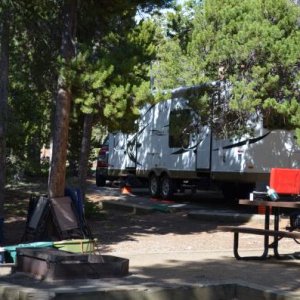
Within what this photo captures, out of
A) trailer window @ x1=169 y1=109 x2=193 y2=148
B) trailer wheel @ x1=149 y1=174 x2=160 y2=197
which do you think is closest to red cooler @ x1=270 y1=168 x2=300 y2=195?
trailer window @ x1=169 y1=109 x2=193 y2=148

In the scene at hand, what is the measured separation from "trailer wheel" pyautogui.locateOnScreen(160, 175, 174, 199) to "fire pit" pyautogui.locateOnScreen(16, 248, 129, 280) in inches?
492

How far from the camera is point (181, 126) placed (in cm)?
1708

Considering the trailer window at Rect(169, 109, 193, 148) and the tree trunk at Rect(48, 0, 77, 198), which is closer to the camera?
the tree trunk at Rect(48, 0, 77, 198)

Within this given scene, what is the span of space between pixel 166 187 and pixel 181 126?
3778 mm

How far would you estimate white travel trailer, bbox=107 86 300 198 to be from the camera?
1628 cm

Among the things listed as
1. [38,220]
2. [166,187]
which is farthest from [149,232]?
[166,187]

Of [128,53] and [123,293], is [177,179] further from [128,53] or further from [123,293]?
[123,293]

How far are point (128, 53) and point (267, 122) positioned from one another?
5313mm

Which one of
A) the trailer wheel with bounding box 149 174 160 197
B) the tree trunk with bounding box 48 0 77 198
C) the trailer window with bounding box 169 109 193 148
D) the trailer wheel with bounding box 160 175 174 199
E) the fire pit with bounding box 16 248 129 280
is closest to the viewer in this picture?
the fire pit with bounding box 16 248 129 280

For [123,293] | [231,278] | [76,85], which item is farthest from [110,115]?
[123,293]

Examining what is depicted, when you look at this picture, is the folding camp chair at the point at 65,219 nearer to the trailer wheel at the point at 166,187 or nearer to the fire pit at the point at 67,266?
the fire pit at the point at 67,266

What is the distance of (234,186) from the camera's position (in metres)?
18.7

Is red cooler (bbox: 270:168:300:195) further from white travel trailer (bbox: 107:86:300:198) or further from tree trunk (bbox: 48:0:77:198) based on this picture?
white travel trailer (bbox: 107:86:300:198)

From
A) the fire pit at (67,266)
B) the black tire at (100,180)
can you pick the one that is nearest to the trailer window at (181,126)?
the black tire at (100,180)
